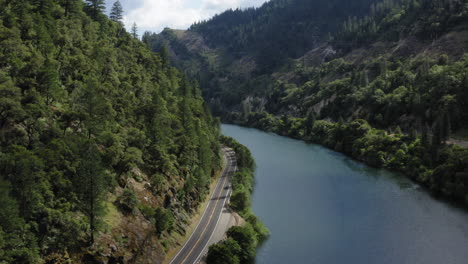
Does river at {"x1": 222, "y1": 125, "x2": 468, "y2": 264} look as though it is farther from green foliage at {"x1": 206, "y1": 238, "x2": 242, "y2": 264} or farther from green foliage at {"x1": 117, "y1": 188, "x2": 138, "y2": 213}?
green foliage at {"x1": 117, "y1": 188, "x2": 138, "y2": 213}

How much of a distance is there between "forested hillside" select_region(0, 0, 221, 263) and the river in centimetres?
2085

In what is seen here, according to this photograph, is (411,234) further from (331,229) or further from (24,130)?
(24,130)

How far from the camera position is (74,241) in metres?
40.0

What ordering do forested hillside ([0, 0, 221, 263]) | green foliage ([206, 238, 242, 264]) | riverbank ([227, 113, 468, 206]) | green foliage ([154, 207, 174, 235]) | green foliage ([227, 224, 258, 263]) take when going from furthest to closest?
riverbank ([227, 113, 468, 206]), green foliage ([227, 224, 258, 263]), green foliage ([154, 207, 174, 235]), green foliage ([206, 238, 242, 264]), forested hillside ([0, 0, 221, 263])

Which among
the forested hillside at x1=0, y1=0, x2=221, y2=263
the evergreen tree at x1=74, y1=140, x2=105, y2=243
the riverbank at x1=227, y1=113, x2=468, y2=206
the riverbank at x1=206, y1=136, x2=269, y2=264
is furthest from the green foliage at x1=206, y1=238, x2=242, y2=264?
the riverbank at x1=227, y1=113, x2=468, y2=206

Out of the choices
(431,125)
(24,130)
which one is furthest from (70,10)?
(431,125)

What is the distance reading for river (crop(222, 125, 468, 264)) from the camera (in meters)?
58.2

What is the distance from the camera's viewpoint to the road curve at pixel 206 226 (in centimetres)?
5197

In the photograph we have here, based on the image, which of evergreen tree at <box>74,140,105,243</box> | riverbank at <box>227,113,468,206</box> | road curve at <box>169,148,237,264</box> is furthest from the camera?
riverbank at <box>227,113,468,206</box>

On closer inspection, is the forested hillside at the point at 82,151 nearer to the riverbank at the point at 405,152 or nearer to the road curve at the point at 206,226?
the road curve at the point at 206,226

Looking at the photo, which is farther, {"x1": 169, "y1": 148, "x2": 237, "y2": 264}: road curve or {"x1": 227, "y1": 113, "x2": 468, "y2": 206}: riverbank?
{"x1": 227, "y1": 113, "x2": 468, "y2": 206}: riverbank

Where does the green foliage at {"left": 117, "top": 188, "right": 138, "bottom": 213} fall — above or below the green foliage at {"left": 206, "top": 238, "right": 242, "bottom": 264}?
above

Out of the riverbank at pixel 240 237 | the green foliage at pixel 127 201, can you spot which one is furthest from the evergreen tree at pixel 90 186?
the riverbank at pixel 240 237

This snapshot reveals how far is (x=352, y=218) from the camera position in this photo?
241 ft
